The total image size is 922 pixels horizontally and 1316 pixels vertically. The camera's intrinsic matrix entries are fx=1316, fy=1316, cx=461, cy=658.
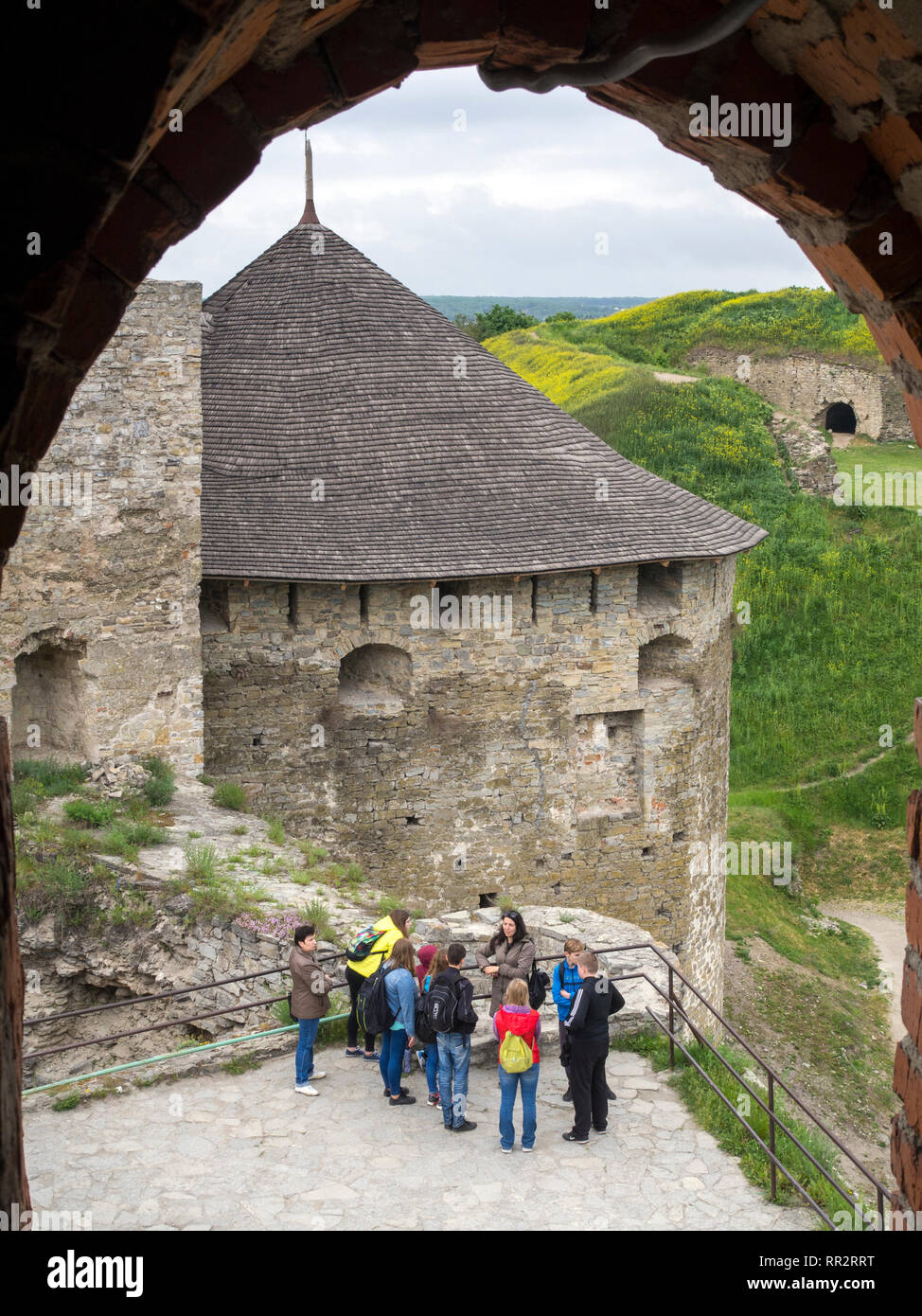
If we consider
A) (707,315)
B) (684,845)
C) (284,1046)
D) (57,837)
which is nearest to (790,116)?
(284,1046)

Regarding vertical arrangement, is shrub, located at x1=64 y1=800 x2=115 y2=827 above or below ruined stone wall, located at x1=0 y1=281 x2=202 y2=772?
below

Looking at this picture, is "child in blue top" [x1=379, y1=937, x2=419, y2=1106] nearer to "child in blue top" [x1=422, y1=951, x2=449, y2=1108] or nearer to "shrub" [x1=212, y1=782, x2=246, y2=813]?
"child in blue top" [x1=422, y1=951, x2=449, y2=1108]

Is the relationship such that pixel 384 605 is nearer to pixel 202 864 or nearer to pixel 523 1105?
pixel 202 864

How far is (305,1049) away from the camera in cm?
797

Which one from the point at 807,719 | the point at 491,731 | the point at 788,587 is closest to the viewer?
the point at 491,731

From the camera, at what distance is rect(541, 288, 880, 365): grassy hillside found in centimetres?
3362

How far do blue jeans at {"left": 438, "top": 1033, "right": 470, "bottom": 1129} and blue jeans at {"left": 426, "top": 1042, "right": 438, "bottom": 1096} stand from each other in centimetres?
21

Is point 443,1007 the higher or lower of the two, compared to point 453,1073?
higher

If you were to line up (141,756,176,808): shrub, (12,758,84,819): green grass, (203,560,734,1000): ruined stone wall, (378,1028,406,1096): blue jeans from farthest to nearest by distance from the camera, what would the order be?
(203,560,734,1000): ruined stone wall → (141,756,176,808): shrub → (12,758,84,819): green grass → (378,1028,406,1096): blue jeans

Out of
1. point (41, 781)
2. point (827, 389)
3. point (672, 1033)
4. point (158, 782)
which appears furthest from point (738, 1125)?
point (827, 389)

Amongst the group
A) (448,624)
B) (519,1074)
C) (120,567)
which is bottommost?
(519,1074)

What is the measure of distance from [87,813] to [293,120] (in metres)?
8.73

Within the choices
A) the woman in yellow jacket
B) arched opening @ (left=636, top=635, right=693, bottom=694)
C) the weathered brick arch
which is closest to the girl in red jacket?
the woman in yellow jacket

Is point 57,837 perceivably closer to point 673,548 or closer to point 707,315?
point 673,548
